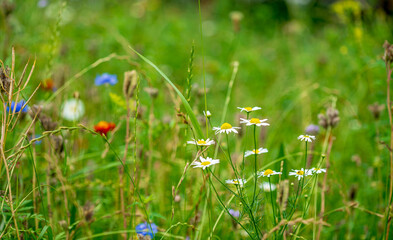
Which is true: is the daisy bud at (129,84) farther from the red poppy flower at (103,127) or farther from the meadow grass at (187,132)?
the red poppy flower at (103,127)

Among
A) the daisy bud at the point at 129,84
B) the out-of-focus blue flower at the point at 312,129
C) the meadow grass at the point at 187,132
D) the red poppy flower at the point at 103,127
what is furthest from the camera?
the out-of-focus blue flower at the point at 312,129

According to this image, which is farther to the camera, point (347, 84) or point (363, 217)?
point (347, 84)

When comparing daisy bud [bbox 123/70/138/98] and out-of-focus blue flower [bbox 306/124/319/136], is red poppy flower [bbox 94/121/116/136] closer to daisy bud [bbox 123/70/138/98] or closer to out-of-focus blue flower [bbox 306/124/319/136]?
daisy bud [bbox 123/70/138/98]

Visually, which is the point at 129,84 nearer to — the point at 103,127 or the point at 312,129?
the point at 103,127

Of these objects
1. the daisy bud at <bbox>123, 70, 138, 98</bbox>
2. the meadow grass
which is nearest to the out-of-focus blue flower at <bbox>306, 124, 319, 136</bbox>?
the meadow grass

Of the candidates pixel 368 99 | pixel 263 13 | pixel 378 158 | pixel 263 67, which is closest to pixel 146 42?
pixel 263 67

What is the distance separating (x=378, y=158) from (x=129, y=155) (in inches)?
40.8

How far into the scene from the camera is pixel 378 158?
1.68 metres

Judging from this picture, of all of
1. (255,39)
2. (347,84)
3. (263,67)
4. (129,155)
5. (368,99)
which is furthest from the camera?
(255,39)

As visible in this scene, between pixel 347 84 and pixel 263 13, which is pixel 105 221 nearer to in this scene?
pixel 347 84

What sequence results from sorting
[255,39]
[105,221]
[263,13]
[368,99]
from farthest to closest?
[255,39] → [263,13] → [368,99] → [105,221]

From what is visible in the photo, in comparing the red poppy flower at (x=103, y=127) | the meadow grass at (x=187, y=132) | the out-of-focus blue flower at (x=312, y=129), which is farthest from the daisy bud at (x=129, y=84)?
the out-of-focus blue flower at (x=312, y=129)

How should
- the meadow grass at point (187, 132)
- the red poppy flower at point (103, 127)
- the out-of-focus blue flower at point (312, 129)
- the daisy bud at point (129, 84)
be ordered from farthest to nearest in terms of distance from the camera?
the out-of-focus blue flower at point (312, 129), the red poppy flower at point (103, 127), the daisy bud at point (129, 84), the meadow grass at point (187, 132)

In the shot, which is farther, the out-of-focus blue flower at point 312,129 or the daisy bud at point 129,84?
the out-of-focus blue flower at point 312,129
